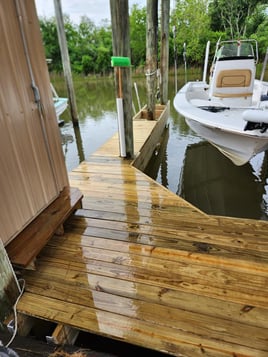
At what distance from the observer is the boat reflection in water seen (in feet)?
10.2

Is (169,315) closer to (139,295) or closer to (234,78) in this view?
(139,295)

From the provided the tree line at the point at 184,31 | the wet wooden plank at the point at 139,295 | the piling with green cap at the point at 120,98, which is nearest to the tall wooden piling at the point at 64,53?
the piling with green cap at the point at 120,98

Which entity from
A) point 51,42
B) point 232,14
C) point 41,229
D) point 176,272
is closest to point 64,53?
point 41,229

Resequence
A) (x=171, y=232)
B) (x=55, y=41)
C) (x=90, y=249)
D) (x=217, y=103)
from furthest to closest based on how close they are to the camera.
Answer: (x=55, y=41), (x=217, y=103), (x=171, y=232), (x=90, y=249)

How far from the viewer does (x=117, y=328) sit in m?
1.14

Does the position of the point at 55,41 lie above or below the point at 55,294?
above

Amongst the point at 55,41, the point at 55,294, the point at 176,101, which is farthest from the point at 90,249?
the point at 55,41

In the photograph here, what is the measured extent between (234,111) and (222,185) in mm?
1135

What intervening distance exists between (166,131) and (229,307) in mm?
5231

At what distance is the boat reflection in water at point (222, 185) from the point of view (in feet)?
10.2

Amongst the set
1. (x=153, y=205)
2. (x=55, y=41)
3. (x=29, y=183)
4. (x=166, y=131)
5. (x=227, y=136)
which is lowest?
(x=166, y=131)

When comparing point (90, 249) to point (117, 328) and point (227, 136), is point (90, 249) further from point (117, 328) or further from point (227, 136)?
point (227, 136)

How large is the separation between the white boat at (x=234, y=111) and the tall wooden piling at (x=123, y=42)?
1.01 m

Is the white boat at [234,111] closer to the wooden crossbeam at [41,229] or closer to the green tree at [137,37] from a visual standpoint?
the wooden crossbeam at [41,229]
